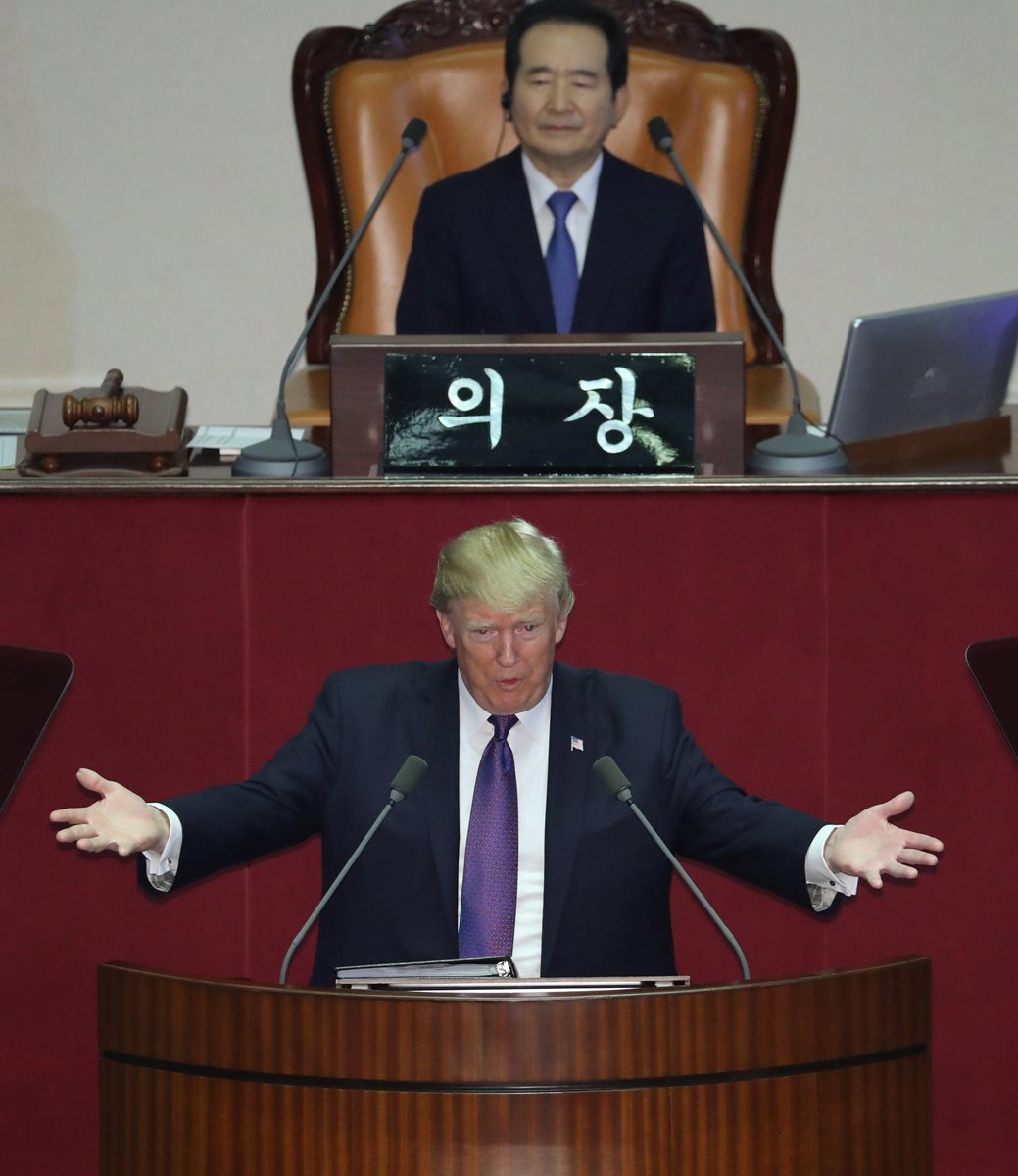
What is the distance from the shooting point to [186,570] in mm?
2715

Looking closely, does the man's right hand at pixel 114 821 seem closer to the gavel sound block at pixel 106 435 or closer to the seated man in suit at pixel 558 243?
the gavel sound block at pixel 106 435

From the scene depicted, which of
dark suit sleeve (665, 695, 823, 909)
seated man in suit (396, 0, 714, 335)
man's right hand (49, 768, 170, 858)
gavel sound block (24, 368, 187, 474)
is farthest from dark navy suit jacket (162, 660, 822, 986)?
seated man in suit (396, 0, 714, 335)

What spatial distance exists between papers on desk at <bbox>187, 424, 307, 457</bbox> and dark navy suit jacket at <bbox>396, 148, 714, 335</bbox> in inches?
17.1

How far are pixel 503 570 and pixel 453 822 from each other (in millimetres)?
302

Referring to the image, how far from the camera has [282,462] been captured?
9.16 ft

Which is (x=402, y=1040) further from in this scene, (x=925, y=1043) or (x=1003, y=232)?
(x=1003, y=232)

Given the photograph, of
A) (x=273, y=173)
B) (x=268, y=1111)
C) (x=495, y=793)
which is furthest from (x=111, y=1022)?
(x=273, y=173)

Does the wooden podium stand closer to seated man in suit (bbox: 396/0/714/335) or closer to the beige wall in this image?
seated man in suit (bbox: 396/0/714/335)

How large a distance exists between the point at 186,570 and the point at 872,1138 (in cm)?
124

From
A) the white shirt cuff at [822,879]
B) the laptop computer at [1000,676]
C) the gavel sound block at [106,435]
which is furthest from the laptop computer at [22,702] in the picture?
the laptop computer at [1000,676]

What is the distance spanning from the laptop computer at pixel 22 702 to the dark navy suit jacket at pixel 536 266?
1232mm

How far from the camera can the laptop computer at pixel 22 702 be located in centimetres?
243

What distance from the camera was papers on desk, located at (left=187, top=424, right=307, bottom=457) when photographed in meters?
3.08

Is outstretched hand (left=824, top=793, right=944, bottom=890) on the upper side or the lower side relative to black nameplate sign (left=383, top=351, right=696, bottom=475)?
lower
